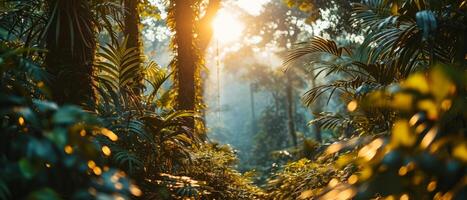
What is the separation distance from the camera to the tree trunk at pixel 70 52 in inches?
164

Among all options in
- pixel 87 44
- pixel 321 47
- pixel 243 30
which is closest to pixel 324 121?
pixel 321 47

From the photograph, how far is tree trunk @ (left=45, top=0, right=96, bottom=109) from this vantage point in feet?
13.7

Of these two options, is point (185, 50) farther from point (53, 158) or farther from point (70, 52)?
point (53, 158)

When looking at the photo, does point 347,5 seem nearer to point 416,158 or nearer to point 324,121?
point 324,121

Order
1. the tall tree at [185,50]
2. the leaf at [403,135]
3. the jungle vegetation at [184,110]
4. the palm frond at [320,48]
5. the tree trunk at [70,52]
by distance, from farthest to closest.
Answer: the tall tree at [185,50], the palm frond at [320,48], the tree trunk at [70,52], the jungle vegetation at [184,110], the leaf at [403,135]

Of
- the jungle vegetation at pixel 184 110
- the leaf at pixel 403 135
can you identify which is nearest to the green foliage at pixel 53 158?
the jungle vegetation at pixel 184 110

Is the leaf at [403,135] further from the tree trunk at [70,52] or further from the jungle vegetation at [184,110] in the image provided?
the tree trunk at [70,52]

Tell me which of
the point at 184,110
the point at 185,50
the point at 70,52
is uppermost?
the point at 185,50

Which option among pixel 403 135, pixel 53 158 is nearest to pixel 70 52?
pixel 53 158

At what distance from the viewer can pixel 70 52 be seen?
14.2 feet

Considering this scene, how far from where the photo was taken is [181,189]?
4.16 meters

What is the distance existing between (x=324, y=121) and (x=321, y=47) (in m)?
1.23

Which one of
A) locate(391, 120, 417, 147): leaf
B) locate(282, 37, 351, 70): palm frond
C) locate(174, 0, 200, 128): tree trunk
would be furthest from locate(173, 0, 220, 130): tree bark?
locate(391, 120, 417, 147): leaf

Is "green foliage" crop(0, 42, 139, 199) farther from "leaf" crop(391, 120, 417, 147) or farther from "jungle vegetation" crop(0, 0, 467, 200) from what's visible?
"leaf" crop(391, 120, 417, 147)
